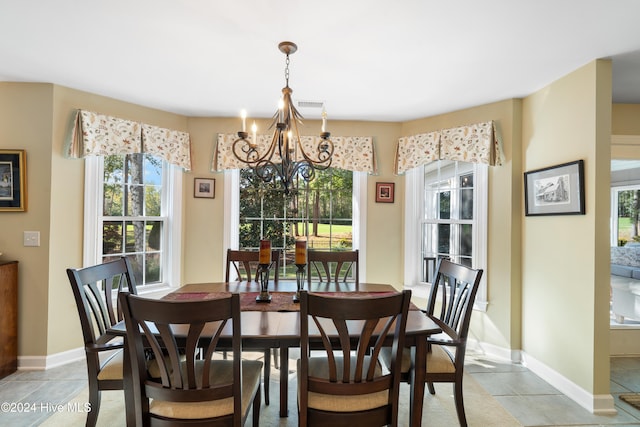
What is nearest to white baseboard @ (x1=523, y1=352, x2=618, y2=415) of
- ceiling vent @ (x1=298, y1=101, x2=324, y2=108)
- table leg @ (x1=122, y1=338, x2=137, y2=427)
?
table leg @ (x1=122, y1=338, x2=137, y2=427)

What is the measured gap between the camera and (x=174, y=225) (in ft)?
11.9

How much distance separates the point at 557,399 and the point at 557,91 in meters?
2.47

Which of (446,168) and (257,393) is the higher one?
(446,168)

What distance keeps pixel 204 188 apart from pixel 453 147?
2.83 metres

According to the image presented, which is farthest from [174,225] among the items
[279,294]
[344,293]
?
[344,293]

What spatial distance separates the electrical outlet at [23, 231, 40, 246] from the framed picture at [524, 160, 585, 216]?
4.47 m

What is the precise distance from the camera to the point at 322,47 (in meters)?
2.17

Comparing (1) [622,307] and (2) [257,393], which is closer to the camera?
(2) [257,393]

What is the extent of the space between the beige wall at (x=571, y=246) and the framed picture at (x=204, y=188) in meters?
3.31

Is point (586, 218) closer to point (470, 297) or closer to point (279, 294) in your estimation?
point (470, 297)

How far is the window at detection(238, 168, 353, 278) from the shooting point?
3885 millimetres

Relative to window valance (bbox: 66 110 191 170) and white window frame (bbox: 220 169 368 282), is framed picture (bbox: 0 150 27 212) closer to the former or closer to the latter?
window valance (bbox: 66 110 191 170)

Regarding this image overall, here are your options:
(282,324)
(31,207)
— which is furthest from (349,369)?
(31,207)

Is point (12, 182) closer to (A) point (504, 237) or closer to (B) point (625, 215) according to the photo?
(A) point (504, 237)
